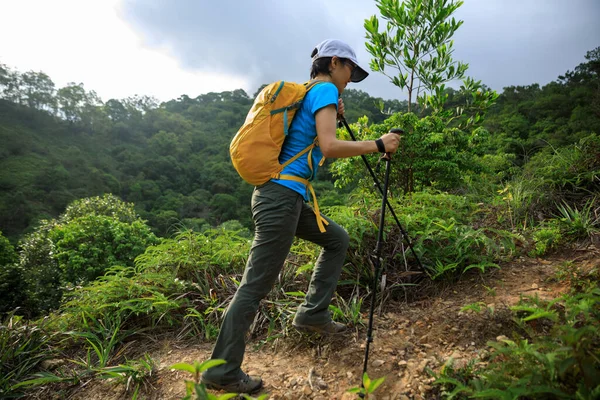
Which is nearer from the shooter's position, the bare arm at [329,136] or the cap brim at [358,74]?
the bare arm at [329,136]

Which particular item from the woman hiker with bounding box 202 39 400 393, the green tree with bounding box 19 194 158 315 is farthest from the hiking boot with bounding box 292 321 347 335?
the green tree with bounding box 19 194 158 315

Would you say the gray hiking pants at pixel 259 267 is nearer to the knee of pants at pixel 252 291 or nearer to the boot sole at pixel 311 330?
the knee of pants at pixel 252 291

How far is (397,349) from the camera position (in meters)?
2.23

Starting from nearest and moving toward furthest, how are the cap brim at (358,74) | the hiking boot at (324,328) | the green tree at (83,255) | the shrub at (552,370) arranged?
the shrub at (552,370), the cap brim at (358,74), the hiking boot at (324,328), the green tree at (83,255)

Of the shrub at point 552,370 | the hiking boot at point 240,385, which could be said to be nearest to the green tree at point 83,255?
the hiking boot at point 240,385

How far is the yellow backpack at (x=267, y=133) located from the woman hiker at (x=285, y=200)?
0.05m

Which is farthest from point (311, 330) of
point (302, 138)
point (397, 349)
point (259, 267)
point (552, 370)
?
point (552, 370)

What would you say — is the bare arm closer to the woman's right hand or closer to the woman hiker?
the woman hiker

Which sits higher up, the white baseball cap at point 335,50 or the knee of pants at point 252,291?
the white baseball cap at point 335,50

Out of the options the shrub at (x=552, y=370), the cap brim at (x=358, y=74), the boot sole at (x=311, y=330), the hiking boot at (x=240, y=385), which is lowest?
the hiking boot at (x=240, y=385)

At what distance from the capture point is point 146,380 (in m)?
2.38

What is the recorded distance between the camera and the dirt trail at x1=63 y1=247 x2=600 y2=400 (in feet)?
6.70

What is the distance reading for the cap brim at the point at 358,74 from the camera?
221 cm

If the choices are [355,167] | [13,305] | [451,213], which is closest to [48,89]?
[13,305]
